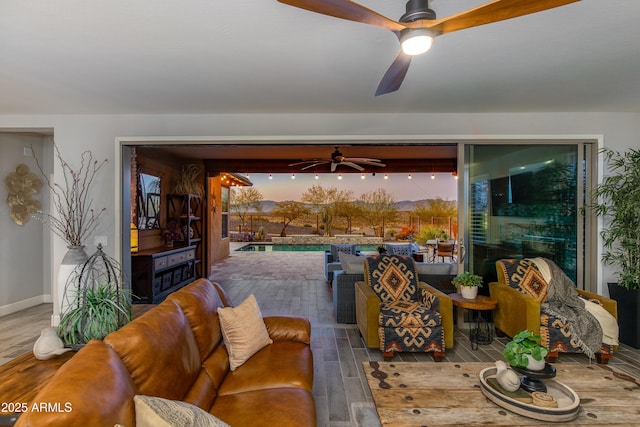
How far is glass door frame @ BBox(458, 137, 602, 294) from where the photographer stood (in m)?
3.85

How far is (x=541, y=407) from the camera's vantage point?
1.54 meters

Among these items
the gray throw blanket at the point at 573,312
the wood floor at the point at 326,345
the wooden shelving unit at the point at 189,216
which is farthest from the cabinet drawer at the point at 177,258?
the gray throw blanket at the point at 573,312

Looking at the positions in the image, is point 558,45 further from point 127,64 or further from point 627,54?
point 127,64

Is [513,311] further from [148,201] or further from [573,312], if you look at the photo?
A: [148,201]

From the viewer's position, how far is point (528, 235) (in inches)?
158

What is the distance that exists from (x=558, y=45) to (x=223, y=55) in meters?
2.61

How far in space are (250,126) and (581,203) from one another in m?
4.31

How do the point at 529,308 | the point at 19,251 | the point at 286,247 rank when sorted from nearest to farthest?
the point at 529,308, the point at 19,251, the point at 286,247

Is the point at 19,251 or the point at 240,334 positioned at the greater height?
the point at 19,251

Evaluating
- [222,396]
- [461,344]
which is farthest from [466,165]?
[222,396]

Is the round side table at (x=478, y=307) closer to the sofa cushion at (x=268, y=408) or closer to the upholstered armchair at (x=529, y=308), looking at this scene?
the upholstered armchair at (x=529, y=308)

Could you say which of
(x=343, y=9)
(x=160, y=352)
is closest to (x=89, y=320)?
(x=160, y=352)

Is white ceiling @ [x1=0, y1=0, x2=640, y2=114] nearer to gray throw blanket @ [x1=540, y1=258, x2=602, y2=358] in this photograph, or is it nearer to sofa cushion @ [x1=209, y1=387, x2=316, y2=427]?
gray throw blanket @ [x1=540, y1=258, x2=602, y2=358]

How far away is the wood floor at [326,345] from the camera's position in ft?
7.89
